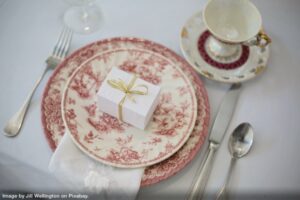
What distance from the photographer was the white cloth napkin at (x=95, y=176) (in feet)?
1.89

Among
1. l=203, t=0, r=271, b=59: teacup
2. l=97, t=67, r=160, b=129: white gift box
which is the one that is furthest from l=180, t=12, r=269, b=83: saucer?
l=97, t=67, r=160, b=129: white gift box

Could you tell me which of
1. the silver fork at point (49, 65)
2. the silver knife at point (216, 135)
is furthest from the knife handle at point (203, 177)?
the silver fork at point (49, 65)

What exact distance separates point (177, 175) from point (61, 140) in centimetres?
23

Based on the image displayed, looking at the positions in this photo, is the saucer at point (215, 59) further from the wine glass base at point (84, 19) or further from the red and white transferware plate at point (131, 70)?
the wine glass base at point (84, 19)

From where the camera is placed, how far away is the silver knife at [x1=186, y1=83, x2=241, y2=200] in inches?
23.9

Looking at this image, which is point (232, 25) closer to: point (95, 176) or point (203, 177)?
point (203, 177)

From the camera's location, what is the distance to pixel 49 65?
70 cm

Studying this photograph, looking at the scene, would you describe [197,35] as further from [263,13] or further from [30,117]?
[30,117]

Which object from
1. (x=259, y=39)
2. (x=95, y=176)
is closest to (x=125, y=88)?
(x=95, y=176)

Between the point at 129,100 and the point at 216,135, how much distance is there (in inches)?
7.6

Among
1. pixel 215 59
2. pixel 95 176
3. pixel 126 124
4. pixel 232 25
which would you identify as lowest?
pixel 95 176

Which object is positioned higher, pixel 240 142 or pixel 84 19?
pixel 84 19

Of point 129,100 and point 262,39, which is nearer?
point 129,100

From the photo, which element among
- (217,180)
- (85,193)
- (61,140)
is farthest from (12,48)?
(217,180)
